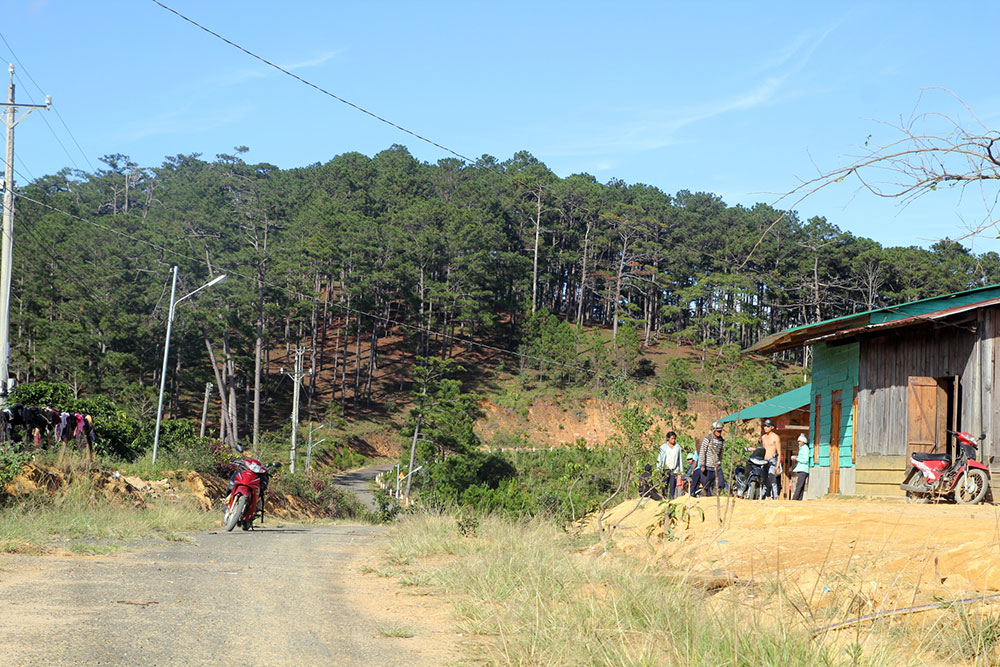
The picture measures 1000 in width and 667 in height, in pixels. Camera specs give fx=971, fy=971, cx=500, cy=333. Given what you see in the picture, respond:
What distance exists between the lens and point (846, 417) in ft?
69.3

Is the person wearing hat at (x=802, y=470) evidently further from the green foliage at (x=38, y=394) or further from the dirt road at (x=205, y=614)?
the green foliage at (x=38, y=394)

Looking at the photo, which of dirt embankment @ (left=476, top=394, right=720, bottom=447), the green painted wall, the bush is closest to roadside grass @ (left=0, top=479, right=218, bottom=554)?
the bush

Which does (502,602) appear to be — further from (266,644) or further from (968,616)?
(968,616)

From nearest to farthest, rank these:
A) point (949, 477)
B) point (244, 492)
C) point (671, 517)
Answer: point (671, 517) < point (949, 477) < point (244, 492)

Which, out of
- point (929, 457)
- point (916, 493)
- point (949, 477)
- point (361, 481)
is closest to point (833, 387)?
point (916, 493)

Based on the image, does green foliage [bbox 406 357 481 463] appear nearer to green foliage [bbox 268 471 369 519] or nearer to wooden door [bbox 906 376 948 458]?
green foliage [bbox 268 471 369 519]

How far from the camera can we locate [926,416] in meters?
17.9

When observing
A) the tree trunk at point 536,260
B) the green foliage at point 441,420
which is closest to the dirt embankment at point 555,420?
the green foliage at point 441,420

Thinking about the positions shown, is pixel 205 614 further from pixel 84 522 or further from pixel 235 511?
pixel 235 511

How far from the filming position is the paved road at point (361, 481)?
5099cm

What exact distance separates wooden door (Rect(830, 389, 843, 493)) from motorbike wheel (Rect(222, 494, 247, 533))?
12.6 m

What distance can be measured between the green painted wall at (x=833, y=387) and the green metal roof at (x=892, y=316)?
89cm

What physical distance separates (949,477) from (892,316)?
11.2ft

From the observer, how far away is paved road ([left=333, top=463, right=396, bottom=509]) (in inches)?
2008
